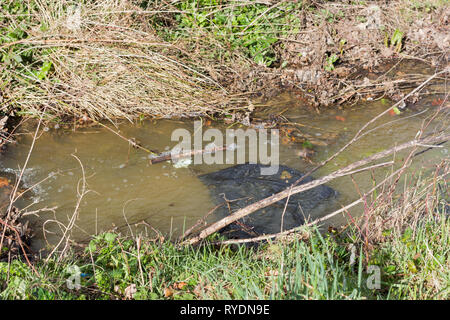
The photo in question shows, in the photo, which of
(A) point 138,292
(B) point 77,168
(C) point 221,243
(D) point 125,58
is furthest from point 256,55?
(A) point 138,292

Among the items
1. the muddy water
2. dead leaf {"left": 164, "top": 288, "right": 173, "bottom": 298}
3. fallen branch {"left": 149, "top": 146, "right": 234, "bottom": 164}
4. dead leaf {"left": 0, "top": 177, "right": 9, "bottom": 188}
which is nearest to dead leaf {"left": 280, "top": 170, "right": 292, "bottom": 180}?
the muddy water

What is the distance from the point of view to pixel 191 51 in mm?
6684

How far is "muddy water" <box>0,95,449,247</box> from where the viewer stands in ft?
14.0

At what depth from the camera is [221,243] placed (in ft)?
11.4

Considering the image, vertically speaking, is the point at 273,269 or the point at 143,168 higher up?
the point at 143,168

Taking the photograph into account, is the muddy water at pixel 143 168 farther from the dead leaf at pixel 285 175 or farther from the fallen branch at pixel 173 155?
the dead leaf at pixel 285 175

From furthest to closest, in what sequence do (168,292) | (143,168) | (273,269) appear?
1. (143,168)
2. (273,269)
3. (168,292)

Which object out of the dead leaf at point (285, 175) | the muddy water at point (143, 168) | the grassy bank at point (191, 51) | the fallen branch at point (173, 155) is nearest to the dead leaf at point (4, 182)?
the muddy water at point (143, 168)

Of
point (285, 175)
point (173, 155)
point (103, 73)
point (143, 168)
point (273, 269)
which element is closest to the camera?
point (273, 269)

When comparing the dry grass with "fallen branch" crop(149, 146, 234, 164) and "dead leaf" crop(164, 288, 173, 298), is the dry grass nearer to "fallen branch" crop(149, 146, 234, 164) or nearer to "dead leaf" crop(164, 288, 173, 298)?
"fallen branch" crop(149, 146, 234, 164)

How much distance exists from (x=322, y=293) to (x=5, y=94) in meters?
4.97

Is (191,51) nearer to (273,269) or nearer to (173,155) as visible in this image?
(173,155)

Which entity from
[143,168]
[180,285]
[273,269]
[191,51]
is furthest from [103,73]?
[273,269]

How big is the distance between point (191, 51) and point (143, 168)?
8.07 feet
